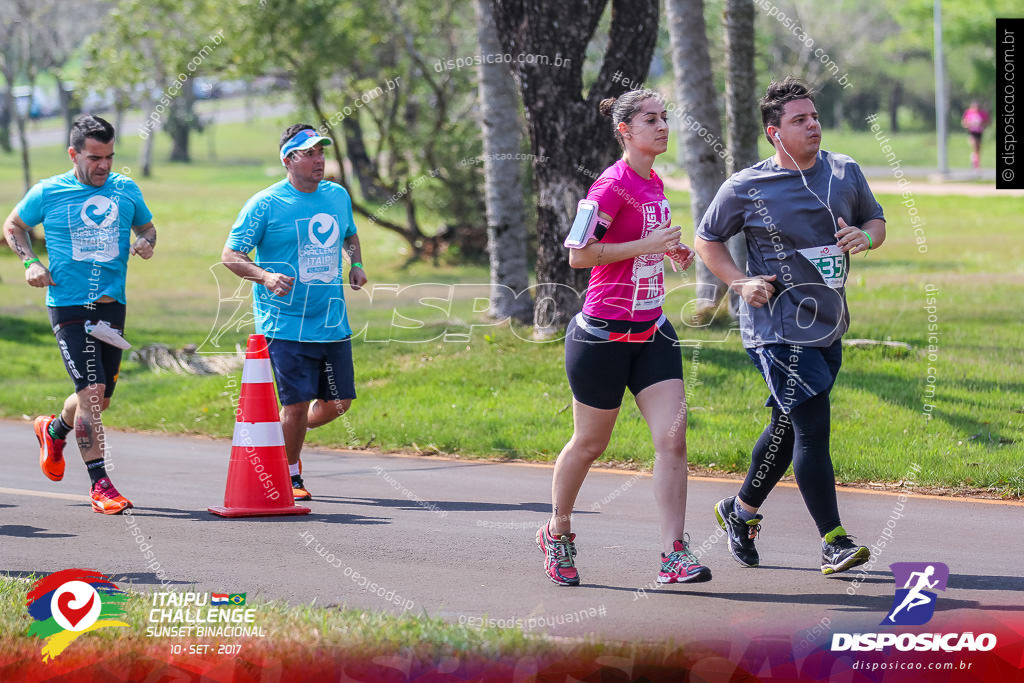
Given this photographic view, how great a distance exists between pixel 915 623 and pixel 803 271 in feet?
5.05

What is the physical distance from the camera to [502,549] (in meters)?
6.54

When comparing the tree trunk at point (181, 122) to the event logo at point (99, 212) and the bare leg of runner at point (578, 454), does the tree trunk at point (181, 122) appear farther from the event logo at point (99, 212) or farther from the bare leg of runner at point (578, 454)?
the bare leg of runner at point (578, 454)

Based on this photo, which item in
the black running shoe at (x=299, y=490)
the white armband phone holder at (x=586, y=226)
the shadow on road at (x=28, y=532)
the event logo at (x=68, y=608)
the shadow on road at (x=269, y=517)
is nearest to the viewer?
the event logo at (x=68, y=608)

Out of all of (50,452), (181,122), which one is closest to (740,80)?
(50,452)

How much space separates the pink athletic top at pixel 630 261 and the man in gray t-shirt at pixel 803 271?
1.21 ft

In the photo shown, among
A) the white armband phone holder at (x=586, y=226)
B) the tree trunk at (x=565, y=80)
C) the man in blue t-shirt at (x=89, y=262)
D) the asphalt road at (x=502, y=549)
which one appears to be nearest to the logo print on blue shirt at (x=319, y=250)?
the man in blue t-shirt at (x=89, y=262)

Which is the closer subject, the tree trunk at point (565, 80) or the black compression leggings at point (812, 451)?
the black compression leggings at point (812, 451)

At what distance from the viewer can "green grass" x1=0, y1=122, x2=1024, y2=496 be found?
8.86 meters

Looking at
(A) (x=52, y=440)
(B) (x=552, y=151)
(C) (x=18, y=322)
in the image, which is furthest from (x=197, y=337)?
(A) (x=52, y=440)

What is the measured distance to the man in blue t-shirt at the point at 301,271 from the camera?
24.6ft

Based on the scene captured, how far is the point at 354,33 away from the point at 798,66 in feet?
79.7

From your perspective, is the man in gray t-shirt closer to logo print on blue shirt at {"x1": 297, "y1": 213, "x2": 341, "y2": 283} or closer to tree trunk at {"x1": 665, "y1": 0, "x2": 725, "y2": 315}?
logo print on blue shirt at {"x1": 297, "y1": 213, "x2": 341, "y2": 283}

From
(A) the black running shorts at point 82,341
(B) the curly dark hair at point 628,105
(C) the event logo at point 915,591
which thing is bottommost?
(C) the event logo at point 915,591

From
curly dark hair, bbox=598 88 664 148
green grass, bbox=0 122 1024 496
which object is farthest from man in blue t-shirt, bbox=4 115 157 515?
curly dark hair, bbox=598 88 664 148
